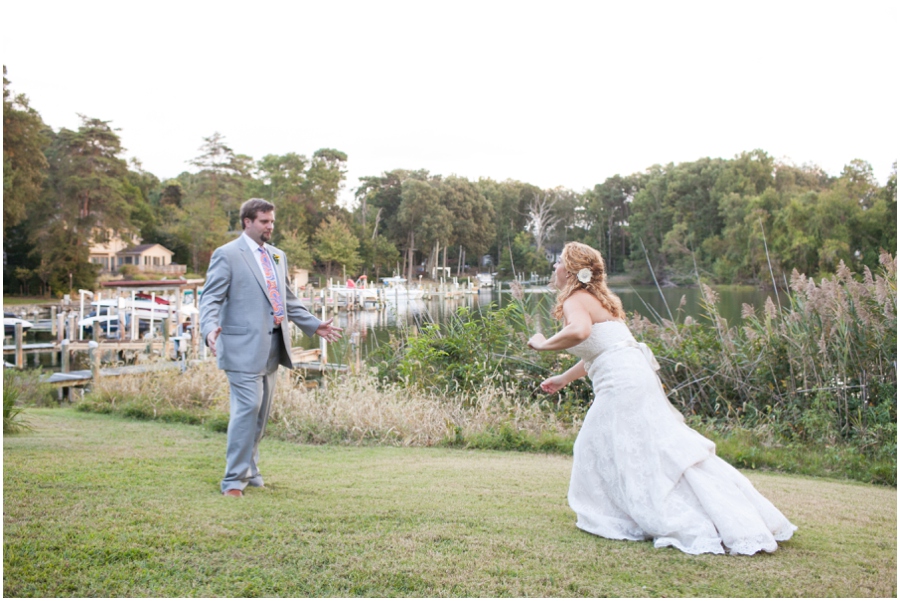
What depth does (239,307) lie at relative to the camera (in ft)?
16.4

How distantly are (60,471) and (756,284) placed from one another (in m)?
45.1

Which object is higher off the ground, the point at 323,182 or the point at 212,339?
the point at 323,182

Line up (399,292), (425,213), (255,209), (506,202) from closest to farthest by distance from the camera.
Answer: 1. (255,209)
2. (399,292)
3. (425,213)
4. (506,202)

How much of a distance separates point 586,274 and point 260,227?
2343 millimetres

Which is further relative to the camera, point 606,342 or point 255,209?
point 255,209

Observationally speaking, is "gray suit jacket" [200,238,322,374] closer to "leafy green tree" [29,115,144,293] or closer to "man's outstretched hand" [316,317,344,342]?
"man's outstretched hand" [316,317,344,342]

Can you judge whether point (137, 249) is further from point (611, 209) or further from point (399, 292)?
point (611, 209)

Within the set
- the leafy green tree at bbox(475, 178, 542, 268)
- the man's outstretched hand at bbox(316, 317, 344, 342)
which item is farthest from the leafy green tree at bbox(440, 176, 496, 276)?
the man's outstretched hand at bbox(316, 317, 344, 342)

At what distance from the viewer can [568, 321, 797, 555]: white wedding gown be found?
3.67 meters

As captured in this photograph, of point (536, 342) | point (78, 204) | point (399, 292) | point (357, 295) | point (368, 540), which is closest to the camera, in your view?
point (368, 540)

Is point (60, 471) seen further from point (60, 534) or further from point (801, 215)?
point (801, 215)

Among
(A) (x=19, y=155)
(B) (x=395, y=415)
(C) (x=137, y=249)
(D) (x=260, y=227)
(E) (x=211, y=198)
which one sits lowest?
(B) (x=395, y=415)

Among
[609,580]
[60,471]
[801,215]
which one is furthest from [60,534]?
[801,215]

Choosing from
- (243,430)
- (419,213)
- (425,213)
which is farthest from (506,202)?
Answer: (243,430)
